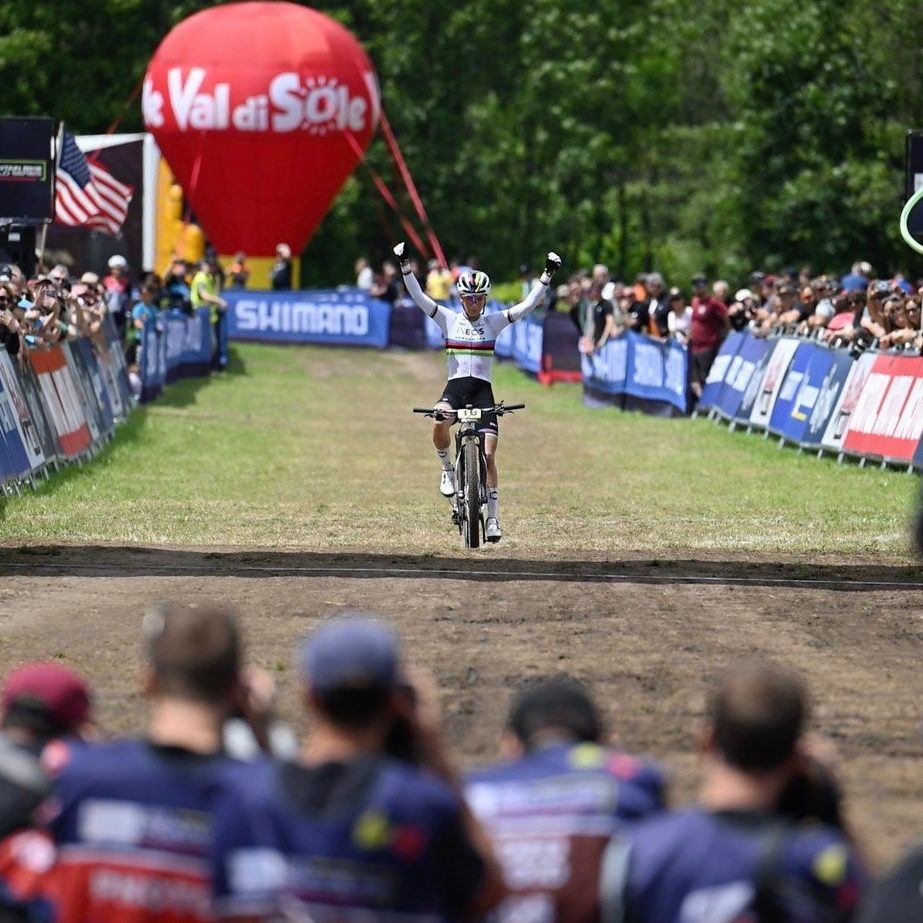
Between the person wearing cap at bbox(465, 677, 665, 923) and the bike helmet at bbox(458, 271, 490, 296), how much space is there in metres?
11.7

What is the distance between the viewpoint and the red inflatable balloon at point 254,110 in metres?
52.3

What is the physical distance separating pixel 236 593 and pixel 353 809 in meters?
8.95

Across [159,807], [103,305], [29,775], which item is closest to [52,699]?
[29,775]

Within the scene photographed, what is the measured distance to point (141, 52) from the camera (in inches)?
2616

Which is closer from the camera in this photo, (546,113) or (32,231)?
(32,231)

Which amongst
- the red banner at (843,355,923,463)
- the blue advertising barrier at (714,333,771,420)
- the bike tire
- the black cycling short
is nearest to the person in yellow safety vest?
the blue advertising barrier at (714,333,771,420)

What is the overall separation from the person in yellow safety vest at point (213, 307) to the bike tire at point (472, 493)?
23599 mm

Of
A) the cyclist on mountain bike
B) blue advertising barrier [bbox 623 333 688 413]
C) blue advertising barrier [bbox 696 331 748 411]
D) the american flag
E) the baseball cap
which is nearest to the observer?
the baseball cap

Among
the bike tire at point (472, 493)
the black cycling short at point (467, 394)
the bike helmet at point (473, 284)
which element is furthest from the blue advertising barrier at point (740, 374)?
the bike tire at point (472, 493)

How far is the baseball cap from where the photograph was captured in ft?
Answer: 19.0

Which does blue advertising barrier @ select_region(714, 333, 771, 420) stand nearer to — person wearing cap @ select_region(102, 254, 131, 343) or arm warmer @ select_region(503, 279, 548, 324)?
person wearing cap @ select_region(102, 254, 131, 343)

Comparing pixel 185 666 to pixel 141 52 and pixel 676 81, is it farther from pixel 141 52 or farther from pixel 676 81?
pixel 676 81

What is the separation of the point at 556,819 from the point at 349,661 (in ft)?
2.58

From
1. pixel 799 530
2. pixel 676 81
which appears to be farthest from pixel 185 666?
pixel 676 81
